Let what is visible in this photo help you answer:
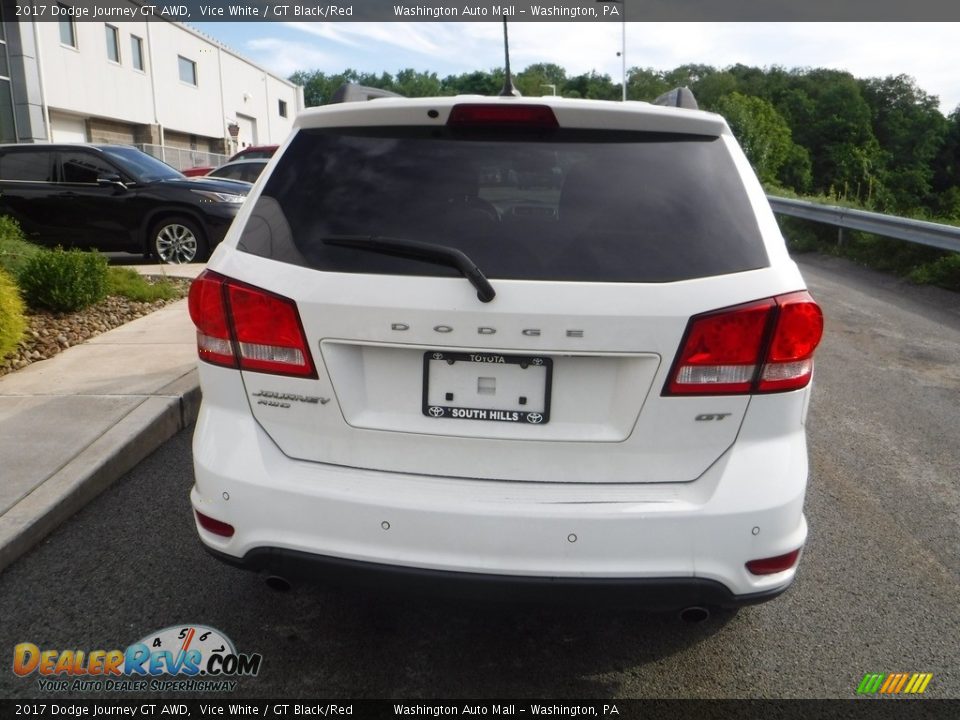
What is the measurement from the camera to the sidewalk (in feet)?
12.2

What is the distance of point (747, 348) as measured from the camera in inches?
89.7

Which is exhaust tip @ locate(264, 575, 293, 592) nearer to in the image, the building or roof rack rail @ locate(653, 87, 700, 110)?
roof rack rail @ locate(653, 87, 700, 110)

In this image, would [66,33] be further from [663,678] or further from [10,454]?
[663,678]

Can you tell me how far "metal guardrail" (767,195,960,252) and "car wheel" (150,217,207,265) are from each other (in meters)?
9.33

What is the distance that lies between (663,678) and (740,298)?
4.15 ft

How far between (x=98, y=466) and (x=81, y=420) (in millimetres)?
782

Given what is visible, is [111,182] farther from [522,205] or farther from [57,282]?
[522,205]

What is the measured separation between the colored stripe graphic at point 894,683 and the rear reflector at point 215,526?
79.9 inches

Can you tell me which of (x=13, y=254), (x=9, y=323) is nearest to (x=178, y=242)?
(x=13, y=254)

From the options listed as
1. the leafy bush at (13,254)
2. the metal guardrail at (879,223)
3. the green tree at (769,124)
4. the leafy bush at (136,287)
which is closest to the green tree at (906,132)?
the green tree at (769,124)

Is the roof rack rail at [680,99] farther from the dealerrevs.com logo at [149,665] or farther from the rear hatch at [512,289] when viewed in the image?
the dealerrevs.com logo at [149,665]

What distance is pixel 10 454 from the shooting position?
13.8 feet

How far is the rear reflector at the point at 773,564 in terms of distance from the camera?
2334 mm

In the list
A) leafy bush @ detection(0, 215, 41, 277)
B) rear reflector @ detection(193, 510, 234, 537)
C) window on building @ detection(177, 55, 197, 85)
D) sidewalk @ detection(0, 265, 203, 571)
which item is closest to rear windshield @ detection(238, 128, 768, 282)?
rear reflector @ detection(193, 510, 234, 537)
